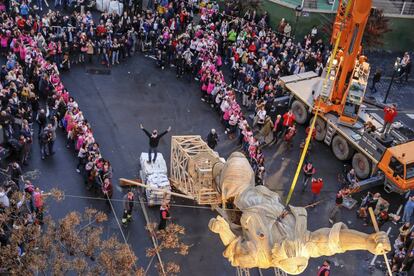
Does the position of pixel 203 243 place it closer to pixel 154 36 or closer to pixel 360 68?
pixel 360 68

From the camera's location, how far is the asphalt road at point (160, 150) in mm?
22812

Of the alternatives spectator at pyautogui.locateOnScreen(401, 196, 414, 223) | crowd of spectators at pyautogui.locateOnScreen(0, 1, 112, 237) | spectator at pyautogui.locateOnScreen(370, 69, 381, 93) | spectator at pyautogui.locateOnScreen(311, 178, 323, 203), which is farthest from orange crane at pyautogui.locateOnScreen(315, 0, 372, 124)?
crowd of spectators at pyautogui.locateOnScreen(0, 1, 112, 237)

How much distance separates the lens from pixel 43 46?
3105 cm

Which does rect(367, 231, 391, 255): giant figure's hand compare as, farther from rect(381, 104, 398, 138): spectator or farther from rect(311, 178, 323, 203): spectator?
rect(381, 104, 398, 138): spectator

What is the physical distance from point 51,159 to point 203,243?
26.0ft

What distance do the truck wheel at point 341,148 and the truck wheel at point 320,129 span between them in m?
0.75

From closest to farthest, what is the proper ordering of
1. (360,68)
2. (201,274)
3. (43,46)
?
(201,274) < (360,68) < (43,46)

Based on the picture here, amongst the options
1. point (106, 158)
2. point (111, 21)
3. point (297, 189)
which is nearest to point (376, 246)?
point (297, 189)

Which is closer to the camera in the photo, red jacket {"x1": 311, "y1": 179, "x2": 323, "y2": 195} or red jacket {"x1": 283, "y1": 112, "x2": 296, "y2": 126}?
red jacket {"x1": 311, "y1": 179, "x2": 323, "y2": 195}

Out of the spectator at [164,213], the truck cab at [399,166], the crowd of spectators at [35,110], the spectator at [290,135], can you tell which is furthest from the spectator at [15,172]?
the truck cab at [399,166]

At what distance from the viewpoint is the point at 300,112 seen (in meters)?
30.3

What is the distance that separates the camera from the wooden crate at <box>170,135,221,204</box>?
862 inches

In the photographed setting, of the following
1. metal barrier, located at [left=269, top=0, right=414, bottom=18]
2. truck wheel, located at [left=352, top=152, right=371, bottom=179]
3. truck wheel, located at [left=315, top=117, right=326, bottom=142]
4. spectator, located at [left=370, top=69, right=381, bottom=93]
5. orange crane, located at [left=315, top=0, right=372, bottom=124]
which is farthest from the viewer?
metal barrier, located at [left=269, top=0, right=414, bottom=18]

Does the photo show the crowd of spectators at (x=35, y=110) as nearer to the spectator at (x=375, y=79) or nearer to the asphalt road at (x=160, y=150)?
the asphalt road at (x=160, y=150)
